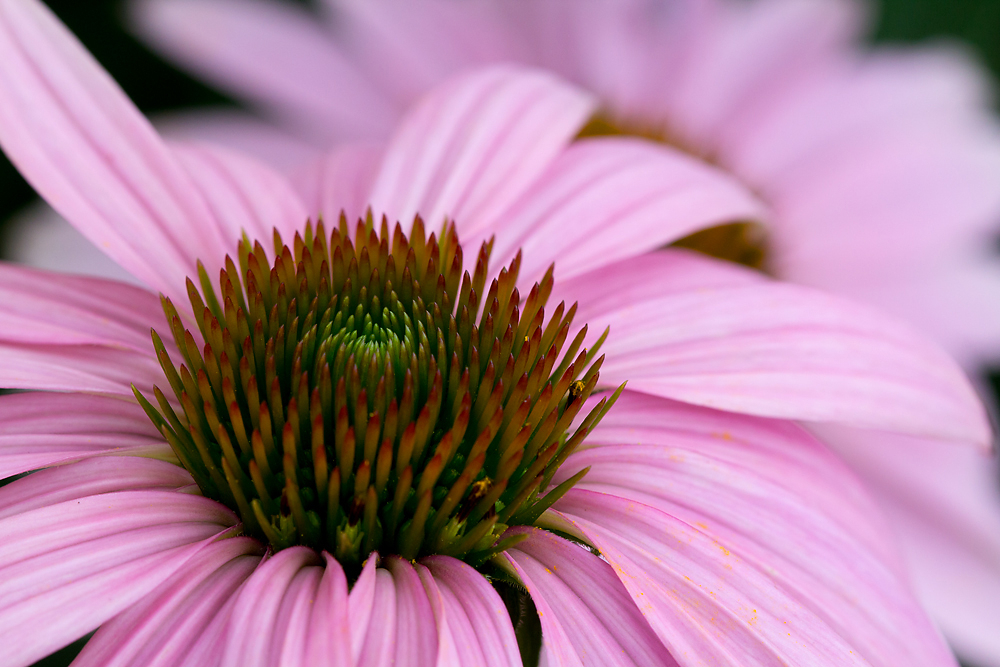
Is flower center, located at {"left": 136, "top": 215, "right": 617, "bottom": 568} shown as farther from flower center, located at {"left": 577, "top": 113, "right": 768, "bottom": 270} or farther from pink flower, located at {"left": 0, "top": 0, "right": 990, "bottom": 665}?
flower center, located at {"left": 577, "top": 113, "right": 768, "bottom": 270}

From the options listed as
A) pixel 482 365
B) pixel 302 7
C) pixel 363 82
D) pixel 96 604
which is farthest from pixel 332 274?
pixel 302 7

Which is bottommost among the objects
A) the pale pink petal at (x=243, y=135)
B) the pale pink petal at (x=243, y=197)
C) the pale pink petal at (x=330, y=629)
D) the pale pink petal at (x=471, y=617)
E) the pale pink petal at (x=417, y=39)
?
the pale pink petal at (x=330, y=629)

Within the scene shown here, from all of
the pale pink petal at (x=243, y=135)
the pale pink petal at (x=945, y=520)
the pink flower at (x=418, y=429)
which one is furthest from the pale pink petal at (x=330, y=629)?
the pale pink petal at (x=243, y=135)

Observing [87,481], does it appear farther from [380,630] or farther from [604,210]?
[604,210]

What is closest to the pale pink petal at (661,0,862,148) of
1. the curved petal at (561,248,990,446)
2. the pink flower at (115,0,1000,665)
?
the pink flower at (115,0,1000,665)

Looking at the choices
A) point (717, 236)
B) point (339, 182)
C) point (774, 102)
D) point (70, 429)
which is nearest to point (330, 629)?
point (70, 429)

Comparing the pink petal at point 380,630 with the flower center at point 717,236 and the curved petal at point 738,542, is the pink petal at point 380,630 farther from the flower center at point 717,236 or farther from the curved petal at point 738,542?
the flower center at point 717,236

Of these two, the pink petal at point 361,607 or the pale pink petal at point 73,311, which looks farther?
the pale pink petal at point 73,311
